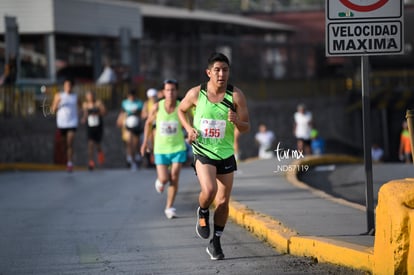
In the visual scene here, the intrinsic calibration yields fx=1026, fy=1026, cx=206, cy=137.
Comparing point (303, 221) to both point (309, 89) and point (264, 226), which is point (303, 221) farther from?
point (309, 89)

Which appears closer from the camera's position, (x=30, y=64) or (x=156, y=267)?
(x=156, y=267)

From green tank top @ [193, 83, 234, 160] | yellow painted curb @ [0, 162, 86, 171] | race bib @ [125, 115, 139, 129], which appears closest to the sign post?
green tank top @ [193, 83, 234, 160]

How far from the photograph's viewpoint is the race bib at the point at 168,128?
13.1 m

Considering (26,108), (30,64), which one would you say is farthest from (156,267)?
(30,64)

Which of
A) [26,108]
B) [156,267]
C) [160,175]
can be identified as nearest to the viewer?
[156,267]

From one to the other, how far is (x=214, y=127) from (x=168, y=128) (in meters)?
3.81

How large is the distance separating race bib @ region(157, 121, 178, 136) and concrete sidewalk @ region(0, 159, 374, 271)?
3.94ft

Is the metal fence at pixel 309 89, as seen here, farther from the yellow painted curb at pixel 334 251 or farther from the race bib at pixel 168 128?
the yellow painted curb at pixel 334 251

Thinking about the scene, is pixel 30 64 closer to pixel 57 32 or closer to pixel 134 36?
pixel 57 32

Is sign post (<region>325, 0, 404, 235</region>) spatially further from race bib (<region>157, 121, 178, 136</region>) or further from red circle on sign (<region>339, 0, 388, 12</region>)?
race bib (<region>157, 121, 178, 136</region>)

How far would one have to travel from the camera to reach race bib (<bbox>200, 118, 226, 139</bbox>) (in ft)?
30.7

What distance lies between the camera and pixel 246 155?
123 ft

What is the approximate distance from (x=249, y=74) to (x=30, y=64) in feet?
49.7

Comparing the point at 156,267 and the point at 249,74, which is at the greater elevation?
the point at 249,74
